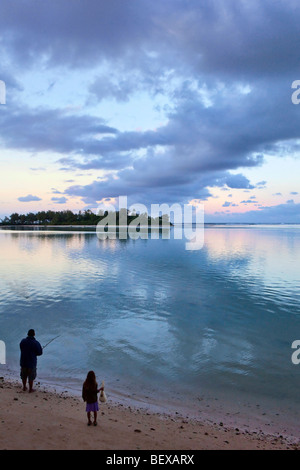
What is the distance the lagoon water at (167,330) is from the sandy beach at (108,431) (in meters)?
2.12

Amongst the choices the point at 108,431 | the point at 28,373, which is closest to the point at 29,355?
the point at 28,373

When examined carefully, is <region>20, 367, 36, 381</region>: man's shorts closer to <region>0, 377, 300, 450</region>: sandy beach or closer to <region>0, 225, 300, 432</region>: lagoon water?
<region>0, 377, 300, 450</region>: sandy beach

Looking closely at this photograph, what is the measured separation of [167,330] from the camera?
876 inches

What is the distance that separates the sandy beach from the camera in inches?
372

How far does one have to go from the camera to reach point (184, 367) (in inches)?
649

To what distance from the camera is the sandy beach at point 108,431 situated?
9.44m

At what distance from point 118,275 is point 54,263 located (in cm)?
1603

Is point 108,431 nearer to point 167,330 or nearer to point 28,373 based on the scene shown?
point 28,373

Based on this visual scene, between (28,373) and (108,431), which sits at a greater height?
(28,373)

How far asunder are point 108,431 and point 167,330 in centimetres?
1230

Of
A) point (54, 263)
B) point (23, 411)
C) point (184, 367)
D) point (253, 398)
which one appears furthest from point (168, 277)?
point (23, 411)

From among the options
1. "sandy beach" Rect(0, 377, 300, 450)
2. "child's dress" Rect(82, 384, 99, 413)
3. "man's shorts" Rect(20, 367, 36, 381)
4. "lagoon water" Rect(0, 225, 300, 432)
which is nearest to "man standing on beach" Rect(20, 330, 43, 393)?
"man's shorts" Rect(20, 367, 36, 381)

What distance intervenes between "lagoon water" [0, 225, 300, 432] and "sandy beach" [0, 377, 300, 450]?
6.95 feet

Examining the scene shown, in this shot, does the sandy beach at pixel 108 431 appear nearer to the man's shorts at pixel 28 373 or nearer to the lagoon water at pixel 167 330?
the man's shorts at pixel 28 373
